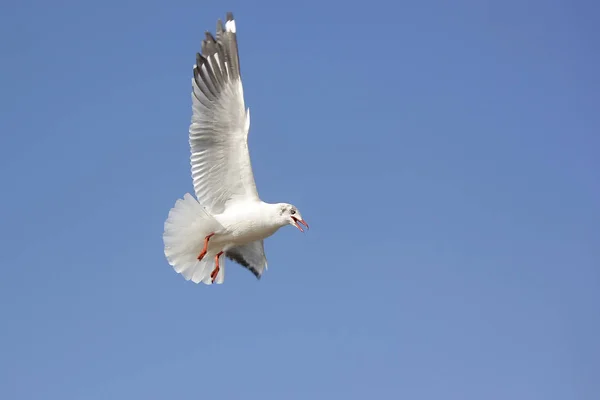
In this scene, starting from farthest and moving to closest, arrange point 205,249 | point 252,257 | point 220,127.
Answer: point 252,257, point 205,249, point 220,127

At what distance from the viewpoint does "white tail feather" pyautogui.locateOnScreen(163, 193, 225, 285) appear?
12891 millimetres

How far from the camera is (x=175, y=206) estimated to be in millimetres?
12883

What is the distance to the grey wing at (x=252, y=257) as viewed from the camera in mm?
14086

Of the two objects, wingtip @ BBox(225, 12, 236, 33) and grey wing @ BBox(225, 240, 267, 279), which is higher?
wingtip @ BBox(225, 12, 236, 33)

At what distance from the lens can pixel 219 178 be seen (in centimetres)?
1318

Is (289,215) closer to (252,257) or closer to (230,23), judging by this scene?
(252,257)

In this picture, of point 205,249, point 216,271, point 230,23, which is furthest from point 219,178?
point 230,23

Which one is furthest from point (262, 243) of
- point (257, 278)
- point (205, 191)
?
point (205, 191)

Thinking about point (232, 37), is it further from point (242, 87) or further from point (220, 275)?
point (220, 275)

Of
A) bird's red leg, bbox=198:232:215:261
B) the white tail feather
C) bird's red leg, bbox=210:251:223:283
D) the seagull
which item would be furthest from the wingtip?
bird's red leg, bbox=210:251:223:283

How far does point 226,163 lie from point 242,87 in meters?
0.87

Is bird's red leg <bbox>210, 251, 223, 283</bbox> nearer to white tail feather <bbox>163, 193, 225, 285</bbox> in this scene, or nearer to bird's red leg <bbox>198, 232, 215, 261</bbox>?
white tail feather <bbox>163, 193, 225, 285</bbox>

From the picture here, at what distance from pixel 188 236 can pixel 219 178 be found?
74cm

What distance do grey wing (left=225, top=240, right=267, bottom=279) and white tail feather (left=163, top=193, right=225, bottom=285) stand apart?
19.0 inches
